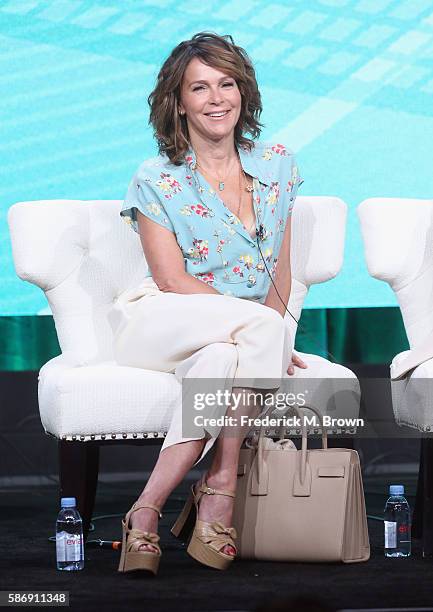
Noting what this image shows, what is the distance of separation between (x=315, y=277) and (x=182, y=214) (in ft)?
2.10

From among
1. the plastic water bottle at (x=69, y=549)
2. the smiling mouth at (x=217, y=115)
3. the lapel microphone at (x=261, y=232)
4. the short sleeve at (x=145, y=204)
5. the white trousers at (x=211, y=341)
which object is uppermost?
the smiling mouth at (x=217, y=115)

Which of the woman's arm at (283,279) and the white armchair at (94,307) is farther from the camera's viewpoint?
the woman's arm at (283,279)

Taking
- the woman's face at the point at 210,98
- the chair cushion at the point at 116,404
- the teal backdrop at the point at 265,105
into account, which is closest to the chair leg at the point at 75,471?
the chair cushion at the point at 116,404

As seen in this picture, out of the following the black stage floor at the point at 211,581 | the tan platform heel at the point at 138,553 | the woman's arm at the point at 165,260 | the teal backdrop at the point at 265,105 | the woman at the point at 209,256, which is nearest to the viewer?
the black stage floor at the point at 211,581

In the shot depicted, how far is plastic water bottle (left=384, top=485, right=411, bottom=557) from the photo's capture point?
3.08 meters

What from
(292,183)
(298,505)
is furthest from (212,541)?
(292,183)

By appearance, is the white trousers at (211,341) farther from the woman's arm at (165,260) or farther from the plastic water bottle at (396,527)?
the plastic water bottle at (396,527)

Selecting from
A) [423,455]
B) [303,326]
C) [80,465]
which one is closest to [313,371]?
[423,455]

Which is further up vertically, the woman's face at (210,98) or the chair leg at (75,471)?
the woman's face at (210,98)

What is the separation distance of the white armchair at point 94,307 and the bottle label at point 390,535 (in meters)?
0.39

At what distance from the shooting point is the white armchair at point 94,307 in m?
3.09

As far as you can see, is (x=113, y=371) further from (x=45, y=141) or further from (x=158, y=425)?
(x=45, y=141)

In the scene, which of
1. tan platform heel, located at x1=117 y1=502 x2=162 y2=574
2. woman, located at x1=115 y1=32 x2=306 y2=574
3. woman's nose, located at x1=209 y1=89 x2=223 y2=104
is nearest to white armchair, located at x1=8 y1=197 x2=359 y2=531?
woman, located at x1=115 y1=32 x2=306 y2=574

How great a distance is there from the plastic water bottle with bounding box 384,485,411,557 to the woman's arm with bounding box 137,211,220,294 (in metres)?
0.73
